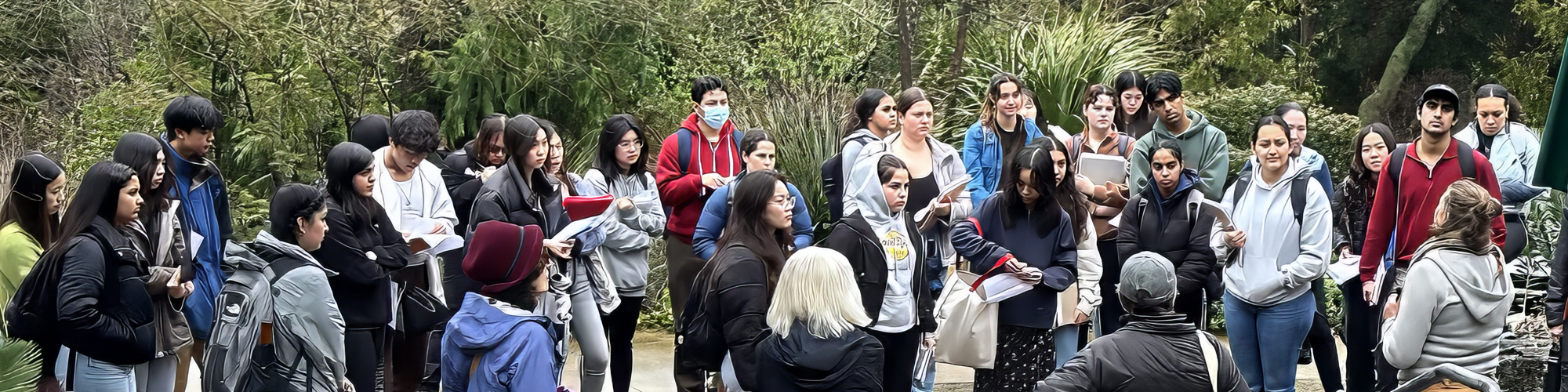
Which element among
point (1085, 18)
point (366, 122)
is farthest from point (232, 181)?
point (1085, 18)

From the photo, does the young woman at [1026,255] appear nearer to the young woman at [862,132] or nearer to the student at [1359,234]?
the young woman at [862,132]

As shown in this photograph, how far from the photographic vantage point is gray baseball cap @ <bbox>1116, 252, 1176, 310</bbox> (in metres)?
3.83

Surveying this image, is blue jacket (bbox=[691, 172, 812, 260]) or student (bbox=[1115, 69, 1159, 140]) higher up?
student (bbox=[1115, 69, 1159, 140])

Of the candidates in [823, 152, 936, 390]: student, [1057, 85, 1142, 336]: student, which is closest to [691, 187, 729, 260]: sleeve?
[823, 152, 936, 390]: student

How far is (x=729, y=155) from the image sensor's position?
738 cm

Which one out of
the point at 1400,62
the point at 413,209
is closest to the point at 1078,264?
the point at 413,209

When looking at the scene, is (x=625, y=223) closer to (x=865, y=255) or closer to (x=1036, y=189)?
(x=865, y=255)

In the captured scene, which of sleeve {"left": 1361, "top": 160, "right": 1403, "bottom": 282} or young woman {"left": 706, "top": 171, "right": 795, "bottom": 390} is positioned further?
sleeve {"left": 1361, "top": 160, "right": 1403, "bottom": 282}

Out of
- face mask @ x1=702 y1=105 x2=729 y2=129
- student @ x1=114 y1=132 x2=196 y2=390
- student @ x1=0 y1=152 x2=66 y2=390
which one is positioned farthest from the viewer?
face mask @ x1=702 y1=105 x2=729 y2=129

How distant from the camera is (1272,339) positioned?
6117 millimetres

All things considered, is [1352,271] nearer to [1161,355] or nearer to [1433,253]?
[1433,253]

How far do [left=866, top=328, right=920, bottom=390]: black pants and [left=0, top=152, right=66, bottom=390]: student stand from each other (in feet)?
10.4

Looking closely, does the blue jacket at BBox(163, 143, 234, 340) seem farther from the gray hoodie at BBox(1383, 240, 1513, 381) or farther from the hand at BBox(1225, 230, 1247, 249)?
the gray hoodie at BBox(1383, 240, 1513, 381)

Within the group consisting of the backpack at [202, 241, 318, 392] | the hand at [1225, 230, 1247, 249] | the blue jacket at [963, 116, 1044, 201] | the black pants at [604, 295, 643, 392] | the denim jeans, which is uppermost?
the blue jacket at [963, 116, 1044, 201]
